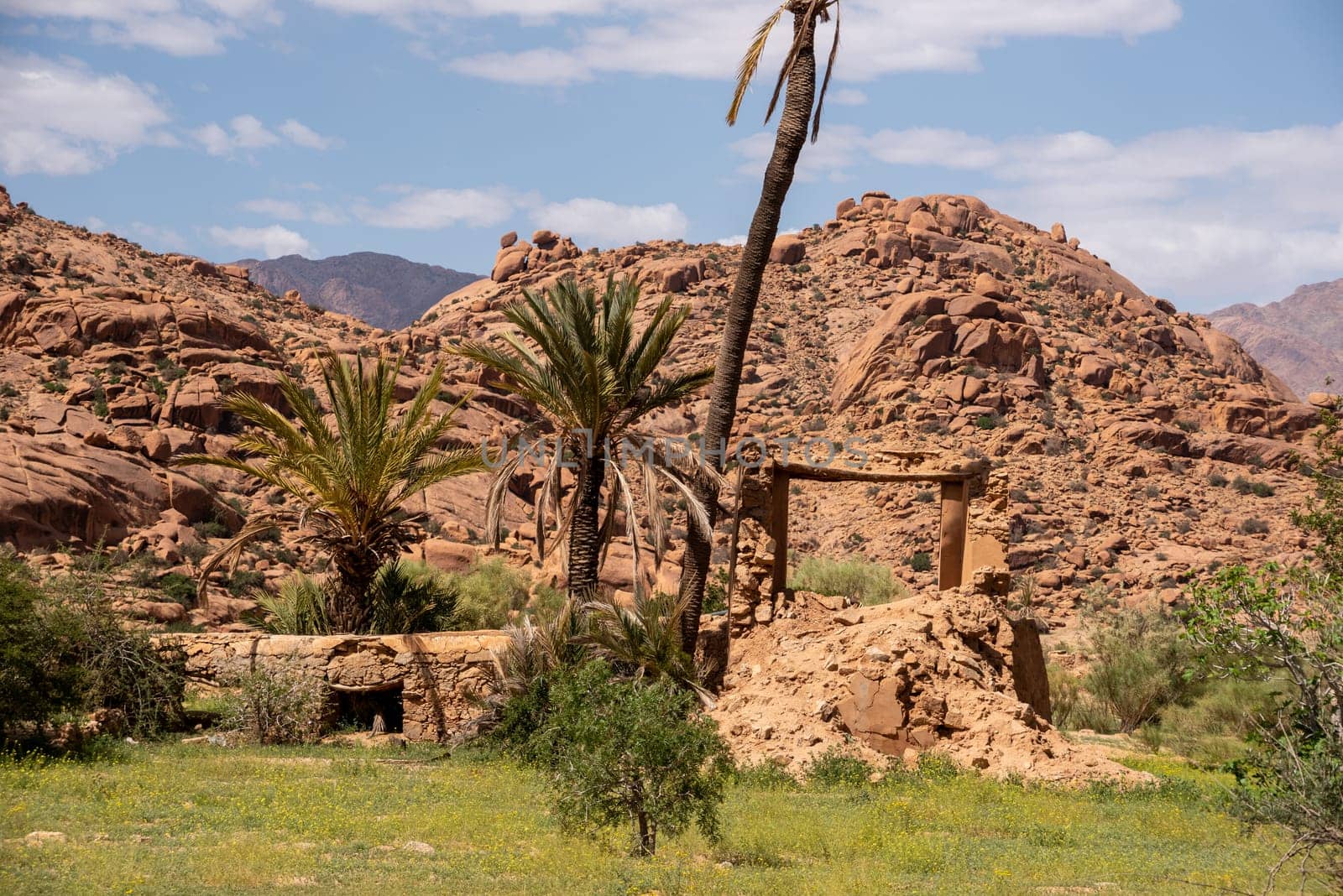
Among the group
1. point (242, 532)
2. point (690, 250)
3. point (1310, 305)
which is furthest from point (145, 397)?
point (1310, 305)

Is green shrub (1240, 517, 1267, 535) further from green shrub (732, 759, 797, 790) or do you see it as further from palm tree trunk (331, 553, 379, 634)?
palm tree trunk (331, 553, 379, 634)

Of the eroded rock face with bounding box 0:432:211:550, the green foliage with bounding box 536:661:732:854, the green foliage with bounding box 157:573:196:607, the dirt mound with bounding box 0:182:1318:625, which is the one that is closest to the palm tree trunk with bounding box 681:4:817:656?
the dirt mound with bounding box 0:182:1318:625

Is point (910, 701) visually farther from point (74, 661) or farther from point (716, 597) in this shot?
point (74, 661)

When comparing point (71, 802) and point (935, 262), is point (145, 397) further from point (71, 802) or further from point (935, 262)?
point (935, 262)

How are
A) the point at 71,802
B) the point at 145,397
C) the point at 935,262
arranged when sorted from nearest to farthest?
1. the point at 71,802
2. the point at 145,397
3. the point at 935,262

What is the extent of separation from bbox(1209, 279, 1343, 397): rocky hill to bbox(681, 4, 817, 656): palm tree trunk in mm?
124800

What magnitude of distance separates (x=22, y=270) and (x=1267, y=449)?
169 feet

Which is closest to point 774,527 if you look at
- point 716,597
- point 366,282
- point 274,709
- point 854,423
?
point 716,597

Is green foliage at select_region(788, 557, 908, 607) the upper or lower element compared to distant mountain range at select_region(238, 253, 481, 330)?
lower

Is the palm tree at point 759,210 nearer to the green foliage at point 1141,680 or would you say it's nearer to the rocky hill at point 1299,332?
the green foliage at point 1141,680

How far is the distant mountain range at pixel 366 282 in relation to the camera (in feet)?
465

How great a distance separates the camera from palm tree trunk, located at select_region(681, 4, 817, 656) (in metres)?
17.3

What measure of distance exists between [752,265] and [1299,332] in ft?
572

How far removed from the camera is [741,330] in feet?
57.6
